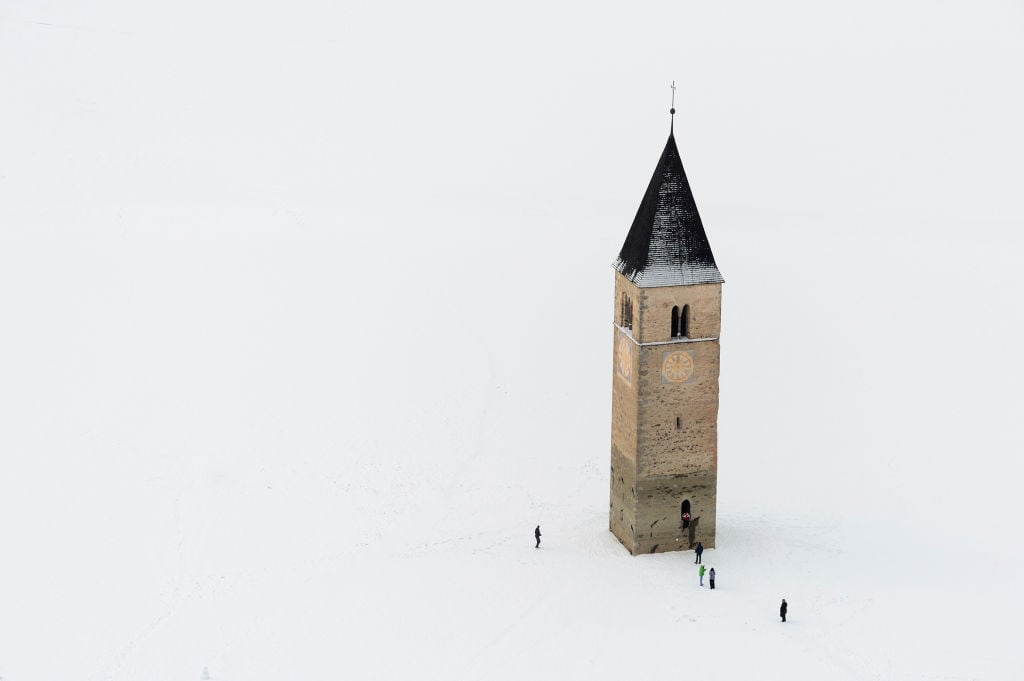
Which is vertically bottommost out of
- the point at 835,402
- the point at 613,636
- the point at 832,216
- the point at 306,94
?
the point at 613,636

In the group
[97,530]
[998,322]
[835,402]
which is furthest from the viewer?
[998,322]

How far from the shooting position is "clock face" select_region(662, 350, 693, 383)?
49.1 meters

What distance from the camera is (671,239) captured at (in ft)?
158

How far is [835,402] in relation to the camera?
62.5m

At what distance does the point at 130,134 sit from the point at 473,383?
3439 centimetres

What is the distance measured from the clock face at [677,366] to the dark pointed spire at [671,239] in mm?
2231

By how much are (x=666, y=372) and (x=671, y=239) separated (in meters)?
3.95

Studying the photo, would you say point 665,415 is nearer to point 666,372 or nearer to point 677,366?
point 666,372

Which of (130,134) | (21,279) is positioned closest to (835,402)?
(21,279)

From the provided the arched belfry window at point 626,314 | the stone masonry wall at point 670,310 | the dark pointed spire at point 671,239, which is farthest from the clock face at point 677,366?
the dark pointed spire at point 671,239

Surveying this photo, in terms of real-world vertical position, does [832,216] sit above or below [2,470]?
above

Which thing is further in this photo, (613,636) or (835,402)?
(835,402)

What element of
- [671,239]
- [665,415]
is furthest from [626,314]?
[665,415]

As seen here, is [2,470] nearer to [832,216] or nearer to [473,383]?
[473,383]
